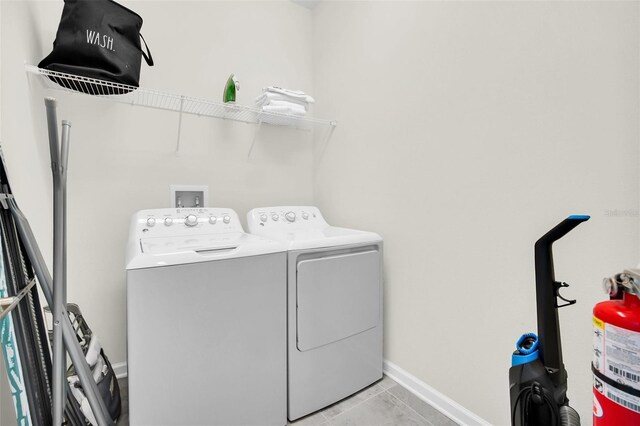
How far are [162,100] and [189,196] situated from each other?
1.96 ft

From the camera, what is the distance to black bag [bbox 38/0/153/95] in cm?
128

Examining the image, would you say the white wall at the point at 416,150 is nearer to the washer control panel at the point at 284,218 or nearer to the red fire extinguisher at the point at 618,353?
the washer control panel at the point at 284,218

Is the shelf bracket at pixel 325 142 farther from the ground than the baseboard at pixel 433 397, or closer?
farther from the ground

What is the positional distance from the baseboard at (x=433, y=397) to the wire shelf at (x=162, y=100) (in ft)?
5.61

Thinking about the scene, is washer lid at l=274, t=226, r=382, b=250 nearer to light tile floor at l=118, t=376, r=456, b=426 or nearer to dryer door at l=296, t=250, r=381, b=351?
dryer door at l=296, t=250, r=381, b=351

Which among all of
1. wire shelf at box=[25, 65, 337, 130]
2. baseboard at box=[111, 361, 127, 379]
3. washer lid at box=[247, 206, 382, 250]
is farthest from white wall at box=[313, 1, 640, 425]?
baseboard at box=[111, 361, 127, 379]

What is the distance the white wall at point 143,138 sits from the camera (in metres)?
1.33

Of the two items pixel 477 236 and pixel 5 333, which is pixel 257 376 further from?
pixel 477 236

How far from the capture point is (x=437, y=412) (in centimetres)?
149

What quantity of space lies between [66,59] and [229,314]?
1.33 m

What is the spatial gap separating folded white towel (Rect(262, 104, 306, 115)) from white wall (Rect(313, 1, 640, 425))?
0.34 m

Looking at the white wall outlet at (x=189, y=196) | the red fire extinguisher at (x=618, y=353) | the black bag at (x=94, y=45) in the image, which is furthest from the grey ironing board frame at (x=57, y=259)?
the red fire extinguisher at (x=618, y=353)

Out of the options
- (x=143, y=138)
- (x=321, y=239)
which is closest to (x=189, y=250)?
(x=321, y=239)

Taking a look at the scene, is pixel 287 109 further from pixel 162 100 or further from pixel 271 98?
pixel 162 100
